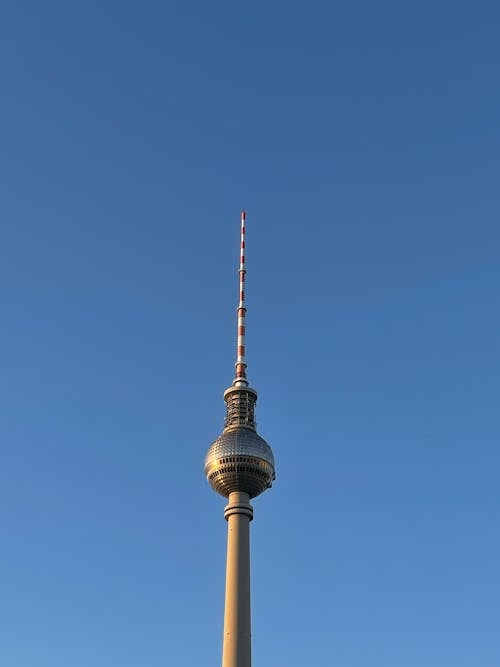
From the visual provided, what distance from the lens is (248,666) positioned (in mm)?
97688

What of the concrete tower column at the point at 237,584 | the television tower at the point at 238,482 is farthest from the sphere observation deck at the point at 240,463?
the concrete tower column at the point at 237,584

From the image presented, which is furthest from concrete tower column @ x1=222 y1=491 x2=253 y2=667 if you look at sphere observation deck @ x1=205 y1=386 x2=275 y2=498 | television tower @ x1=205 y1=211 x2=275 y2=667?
sphere observation deck @ x1=205 y1=386 x2=275 y2=498

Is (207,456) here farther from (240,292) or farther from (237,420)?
(240,292)

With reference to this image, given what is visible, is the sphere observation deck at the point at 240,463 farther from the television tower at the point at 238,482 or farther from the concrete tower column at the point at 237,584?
the concrete tower column at the point at 237,584

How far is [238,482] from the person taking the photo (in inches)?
4326

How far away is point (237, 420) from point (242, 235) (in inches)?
1193

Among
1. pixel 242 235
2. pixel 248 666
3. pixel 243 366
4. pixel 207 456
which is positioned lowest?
pixel 248 666

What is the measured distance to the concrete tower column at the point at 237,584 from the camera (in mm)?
98562

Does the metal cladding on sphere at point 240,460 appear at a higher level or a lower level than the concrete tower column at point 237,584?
higher

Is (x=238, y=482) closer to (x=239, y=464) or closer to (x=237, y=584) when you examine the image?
(x=239, y=464)

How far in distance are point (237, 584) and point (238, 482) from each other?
12.5 metres

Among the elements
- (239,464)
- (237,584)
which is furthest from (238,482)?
(237,584)

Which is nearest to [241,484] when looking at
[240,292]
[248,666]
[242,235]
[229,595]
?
[229,595]

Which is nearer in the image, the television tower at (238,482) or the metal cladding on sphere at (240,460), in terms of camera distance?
the television tower at (238,482)
